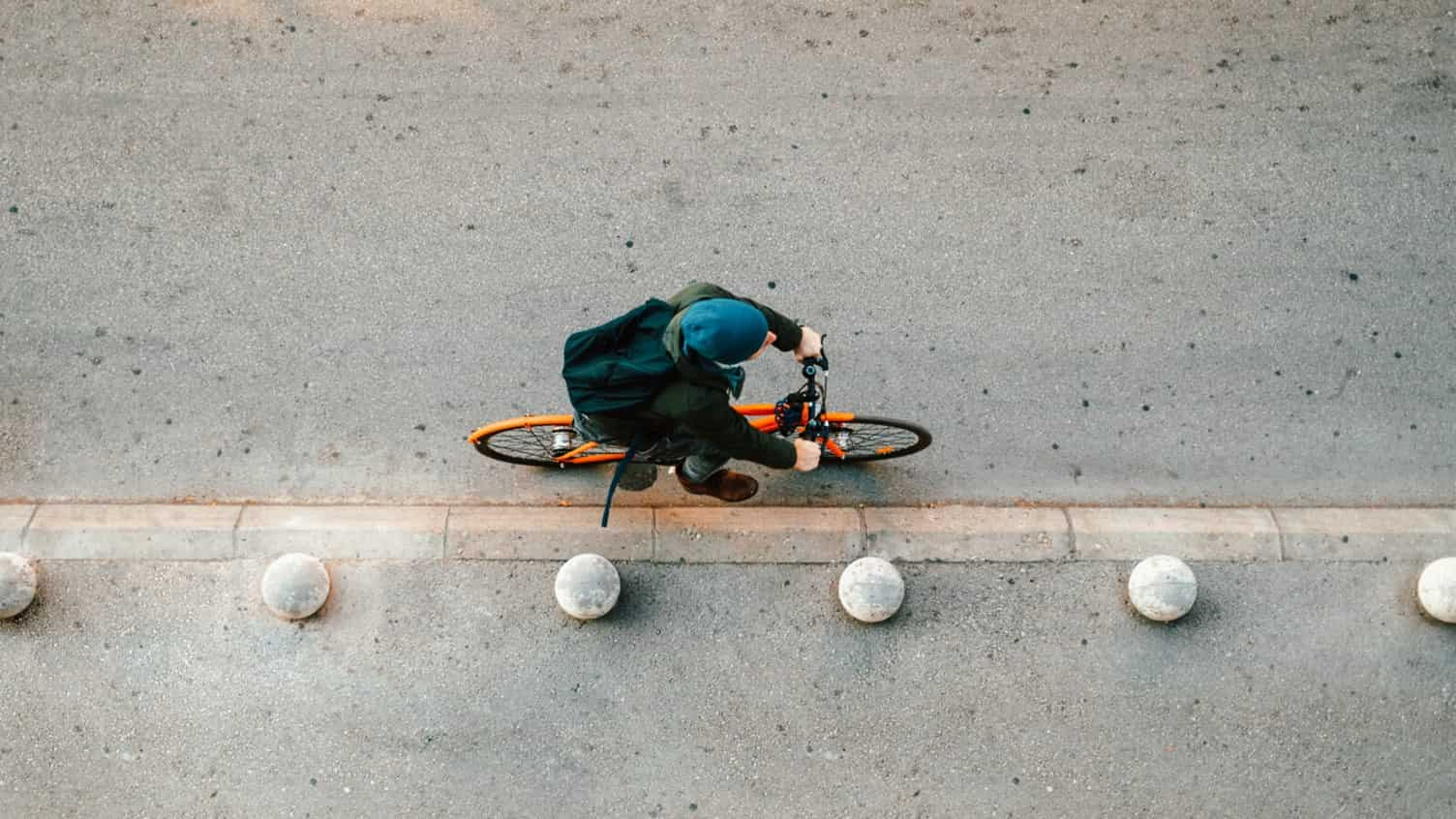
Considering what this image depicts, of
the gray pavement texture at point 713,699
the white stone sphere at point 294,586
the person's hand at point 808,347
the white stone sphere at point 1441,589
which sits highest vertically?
the person's hand at point 808,347

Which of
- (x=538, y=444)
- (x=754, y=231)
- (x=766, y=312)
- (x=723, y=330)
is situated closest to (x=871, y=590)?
(x=766, y=312)

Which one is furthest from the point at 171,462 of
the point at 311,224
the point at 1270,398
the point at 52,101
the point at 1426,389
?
the point at 1426,389

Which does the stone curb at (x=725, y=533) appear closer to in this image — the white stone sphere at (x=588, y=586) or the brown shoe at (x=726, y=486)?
the brown shoe at (x=726, y=486)

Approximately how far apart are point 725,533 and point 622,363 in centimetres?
176

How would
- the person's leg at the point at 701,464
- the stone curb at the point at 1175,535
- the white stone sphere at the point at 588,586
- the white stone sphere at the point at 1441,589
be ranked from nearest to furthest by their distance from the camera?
the person's leg at the point at 701,464 < the white stone sphere at the point at 588,586 < the white stone sphere at the point at 1441,589 < the stone curb at the point at 1175,535

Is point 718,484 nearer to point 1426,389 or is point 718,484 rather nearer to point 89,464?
point 89,464

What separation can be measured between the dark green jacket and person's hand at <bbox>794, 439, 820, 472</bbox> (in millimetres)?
50

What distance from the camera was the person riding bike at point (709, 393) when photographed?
172 inches

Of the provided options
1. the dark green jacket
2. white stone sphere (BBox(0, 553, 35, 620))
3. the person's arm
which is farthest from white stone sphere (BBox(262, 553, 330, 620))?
the person's arm

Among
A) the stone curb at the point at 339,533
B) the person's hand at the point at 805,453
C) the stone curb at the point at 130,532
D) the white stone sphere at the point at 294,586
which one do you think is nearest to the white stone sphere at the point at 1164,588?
the person's hand at the point at 805,453

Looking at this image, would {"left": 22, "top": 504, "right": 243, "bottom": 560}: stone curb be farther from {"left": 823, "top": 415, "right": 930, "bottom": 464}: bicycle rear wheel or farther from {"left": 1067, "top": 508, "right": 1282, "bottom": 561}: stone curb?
{"left": 1067, "top": 508, "right": 1282, "bottom": 561}: stone curb

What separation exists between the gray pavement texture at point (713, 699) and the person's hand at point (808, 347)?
1460 millimetres

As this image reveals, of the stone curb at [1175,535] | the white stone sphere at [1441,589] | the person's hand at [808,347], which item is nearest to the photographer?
the person's hand at [808,347]

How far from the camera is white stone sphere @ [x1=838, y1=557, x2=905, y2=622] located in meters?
5.85
